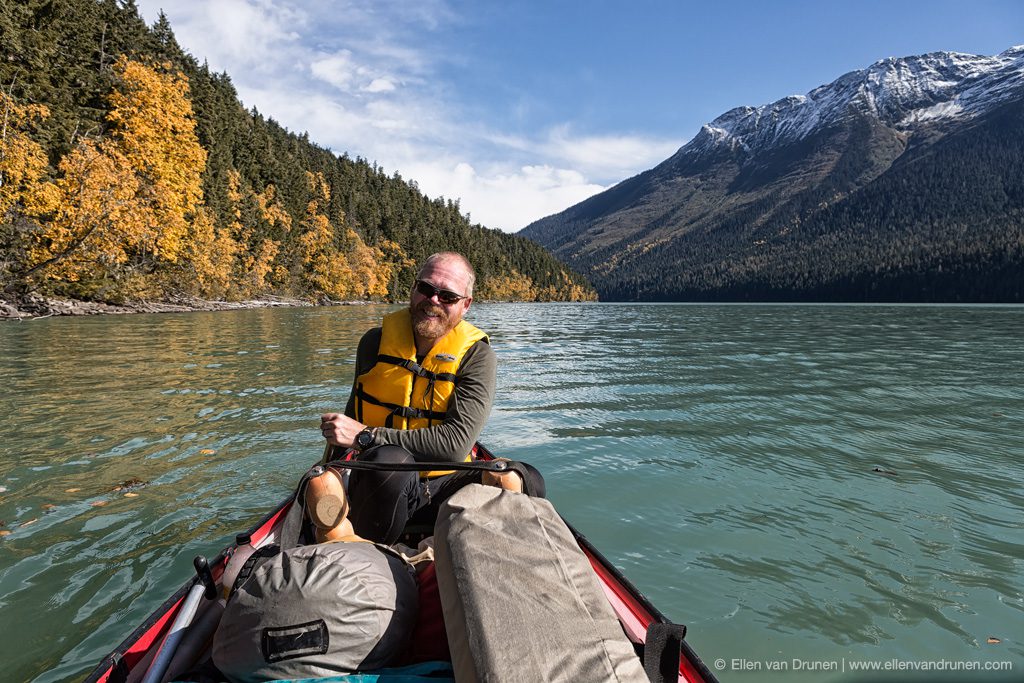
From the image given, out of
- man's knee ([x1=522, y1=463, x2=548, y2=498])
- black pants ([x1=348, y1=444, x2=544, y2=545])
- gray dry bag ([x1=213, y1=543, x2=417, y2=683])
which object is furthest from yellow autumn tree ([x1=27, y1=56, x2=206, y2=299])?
gray dry bag ([x1=213, y1=543, x2=417, y2=683])

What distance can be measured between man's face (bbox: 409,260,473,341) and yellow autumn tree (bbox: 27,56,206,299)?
2588 centimetres

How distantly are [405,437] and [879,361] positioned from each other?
18.3m

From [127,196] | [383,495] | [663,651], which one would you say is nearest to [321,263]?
[127,196]

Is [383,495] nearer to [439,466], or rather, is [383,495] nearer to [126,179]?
[439,466]

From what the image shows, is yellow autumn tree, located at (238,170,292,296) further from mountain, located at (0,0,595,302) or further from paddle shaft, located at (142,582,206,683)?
paddle shaft, located at (142,582,206,683)

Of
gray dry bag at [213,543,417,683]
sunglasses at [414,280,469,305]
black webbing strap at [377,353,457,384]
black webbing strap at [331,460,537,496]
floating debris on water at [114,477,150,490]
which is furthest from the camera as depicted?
floating debris on water at [114,477,150,490]

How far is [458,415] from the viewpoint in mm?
3527

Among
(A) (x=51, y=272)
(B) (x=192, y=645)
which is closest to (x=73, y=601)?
(B) (x=192, y=645)

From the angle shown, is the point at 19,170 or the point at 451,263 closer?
the point at 451,263

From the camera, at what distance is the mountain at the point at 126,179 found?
908 inches

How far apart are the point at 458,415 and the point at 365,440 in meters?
0.60

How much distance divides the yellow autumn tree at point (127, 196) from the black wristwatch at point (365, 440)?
2612 centimetres

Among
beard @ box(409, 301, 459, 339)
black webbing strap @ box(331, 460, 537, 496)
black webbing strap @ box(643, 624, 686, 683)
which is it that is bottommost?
black webbing strap @ box(643, 624, 686, 683)

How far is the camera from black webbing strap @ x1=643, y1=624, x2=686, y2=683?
74.7 inches
